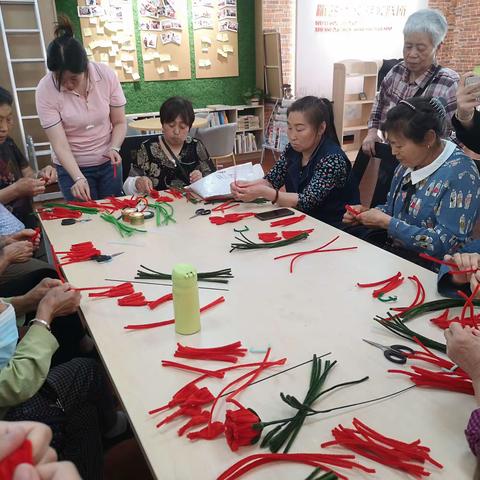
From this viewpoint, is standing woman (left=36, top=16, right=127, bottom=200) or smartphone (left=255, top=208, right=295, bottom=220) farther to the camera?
standing woman (left=36, top=16, right=127, bottom=200)

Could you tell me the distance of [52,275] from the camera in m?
1.97

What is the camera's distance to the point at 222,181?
2.36 meters

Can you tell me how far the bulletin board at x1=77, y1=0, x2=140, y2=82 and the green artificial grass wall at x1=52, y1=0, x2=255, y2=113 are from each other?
0.11 m

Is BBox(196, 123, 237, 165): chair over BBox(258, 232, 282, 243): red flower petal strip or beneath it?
beneath

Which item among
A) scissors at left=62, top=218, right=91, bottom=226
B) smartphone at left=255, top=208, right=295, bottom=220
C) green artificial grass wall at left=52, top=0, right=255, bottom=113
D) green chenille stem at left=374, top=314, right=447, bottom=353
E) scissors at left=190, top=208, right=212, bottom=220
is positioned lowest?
scissors at left=62, top=218, right=91, bottom=226

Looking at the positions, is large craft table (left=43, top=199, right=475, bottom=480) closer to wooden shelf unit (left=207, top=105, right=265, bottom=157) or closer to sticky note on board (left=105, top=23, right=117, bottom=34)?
sticky note on board (left=105, top=23, right=117, bottom=34)

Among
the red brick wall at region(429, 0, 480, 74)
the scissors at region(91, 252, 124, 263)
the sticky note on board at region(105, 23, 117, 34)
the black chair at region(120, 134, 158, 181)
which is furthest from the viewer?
the red brick wall at region(429, 0, 480, 74)

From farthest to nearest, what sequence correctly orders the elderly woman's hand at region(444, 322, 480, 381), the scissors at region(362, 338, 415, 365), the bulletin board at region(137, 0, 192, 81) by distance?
1. the bulletin board at region(137, 0, 192, 81)
2. the scissors at region(362, 338, 415, 365)
3. the elderly woman's hand at region(444, 322, 480, 381)

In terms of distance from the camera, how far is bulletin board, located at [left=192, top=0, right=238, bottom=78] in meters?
6.12

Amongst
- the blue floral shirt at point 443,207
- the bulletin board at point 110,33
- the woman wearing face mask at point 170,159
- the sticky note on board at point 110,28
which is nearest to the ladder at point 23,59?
the bulletin board at point 110,33

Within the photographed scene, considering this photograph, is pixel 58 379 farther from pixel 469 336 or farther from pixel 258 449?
pixel 469 336

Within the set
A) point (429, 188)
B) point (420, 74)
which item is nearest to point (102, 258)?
point (429, 188)

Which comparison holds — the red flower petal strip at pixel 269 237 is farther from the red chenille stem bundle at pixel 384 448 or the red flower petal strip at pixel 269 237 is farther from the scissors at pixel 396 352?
the red chenille stem bundle at pixel 384 448

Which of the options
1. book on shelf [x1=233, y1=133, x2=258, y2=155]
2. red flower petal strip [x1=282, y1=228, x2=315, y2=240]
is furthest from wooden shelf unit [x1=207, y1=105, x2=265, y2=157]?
red flower petal strip [x1=282, y1=228, x2=315, y2=240]
